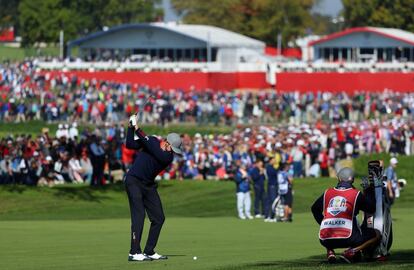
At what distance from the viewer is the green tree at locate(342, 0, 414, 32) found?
12162 centimetres

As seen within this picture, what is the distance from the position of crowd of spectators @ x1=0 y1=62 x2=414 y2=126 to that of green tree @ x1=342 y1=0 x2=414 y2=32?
164 ft

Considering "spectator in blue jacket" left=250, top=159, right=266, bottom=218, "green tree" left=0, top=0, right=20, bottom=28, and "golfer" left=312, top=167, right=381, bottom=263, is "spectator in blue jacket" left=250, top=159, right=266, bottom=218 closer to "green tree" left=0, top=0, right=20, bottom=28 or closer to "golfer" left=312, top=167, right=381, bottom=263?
"golfer" left=312, top=167, right=381, bottom=263

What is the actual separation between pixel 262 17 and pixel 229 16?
17.9 feet

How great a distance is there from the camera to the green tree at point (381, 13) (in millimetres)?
121625

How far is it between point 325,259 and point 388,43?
291 feet

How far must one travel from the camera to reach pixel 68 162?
1487 inches

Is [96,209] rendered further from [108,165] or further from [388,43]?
[388,43]

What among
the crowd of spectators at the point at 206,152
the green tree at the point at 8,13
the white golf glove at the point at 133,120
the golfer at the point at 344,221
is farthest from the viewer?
the green tree at the point at 8,13

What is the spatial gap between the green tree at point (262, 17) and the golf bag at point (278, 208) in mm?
98654

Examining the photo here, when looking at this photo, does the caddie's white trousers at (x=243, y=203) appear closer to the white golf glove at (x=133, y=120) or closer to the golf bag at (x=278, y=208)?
the golf bag at (x=278, y=208)

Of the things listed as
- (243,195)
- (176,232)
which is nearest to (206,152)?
(243,195)

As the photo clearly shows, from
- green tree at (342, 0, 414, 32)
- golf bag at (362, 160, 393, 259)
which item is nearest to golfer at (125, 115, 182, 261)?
golf bag at (362, 160, 393, 259)

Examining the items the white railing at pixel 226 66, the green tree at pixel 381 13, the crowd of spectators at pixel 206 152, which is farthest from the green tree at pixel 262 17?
the crowd of spectators at pixel 206 152

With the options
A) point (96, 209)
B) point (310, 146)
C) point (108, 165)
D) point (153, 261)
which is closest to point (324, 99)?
point (310, 146)
